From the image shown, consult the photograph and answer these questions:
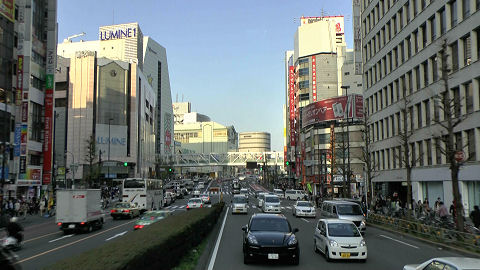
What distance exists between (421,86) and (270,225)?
31179 millimetres

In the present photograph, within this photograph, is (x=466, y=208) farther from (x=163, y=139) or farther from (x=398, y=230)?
(x=163, y=139)

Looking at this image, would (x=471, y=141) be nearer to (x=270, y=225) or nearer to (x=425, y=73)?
(x=425, y=73)

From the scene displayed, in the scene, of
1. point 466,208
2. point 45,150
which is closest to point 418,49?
point 466,208

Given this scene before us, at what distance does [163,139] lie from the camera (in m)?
189

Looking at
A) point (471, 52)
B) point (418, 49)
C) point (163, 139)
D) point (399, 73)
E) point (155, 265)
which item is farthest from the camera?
point (163, 139)

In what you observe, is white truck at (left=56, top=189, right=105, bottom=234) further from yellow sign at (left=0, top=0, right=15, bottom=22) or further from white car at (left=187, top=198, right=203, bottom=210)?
yellow sign at (left=0, top=0, right=15, bottom=22)

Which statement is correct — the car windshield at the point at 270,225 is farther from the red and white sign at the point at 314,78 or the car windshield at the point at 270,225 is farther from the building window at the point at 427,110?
→ the red and white sign at the point at 314,78

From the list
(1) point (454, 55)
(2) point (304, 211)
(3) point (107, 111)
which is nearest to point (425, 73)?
(1) point (454, 55)

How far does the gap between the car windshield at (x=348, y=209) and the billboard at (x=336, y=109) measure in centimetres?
6131

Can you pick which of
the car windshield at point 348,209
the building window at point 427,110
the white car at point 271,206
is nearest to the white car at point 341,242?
the car windshield at point 348,209

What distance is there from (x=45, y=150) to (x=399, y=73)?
4664 cm

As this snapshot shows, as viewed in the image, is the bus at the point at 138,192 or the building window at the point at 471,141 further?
the bus at the point at 138,192

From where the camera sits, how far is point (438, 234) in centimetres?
1983

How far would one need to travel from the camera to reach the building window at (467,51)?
105ft
